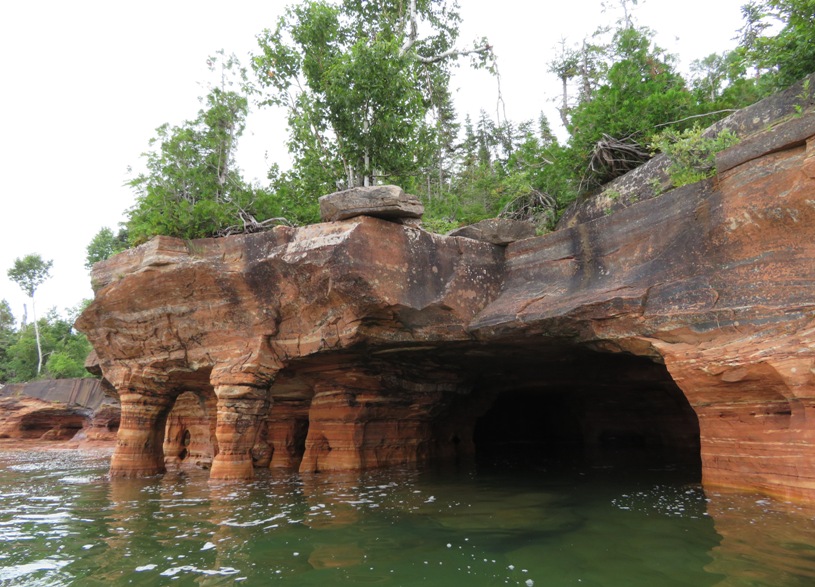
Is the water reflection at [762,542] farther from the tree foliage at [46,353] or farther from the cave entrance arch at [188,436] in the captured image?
the tree foliage at [46,353]

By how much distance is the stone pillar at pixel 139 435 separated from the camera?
1350 centimetres

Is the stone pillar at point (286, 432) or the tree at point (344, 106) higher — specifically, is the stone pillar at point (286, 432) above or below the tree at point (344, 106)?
below

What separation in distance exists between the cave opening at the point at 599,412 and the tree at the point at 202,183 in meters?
7.68

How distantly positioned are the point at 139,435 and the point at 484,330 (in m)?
9.43

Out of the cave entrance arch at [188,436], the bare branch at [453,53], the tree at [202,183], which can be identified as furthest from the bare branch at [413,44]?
the cave entrance arch at [188,436]

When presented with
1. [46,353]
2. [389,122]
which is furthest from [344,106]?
[46,353]

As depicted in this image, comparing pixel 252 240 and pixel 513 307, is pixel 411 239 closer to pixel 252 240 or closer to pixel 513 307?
pixel 513 307

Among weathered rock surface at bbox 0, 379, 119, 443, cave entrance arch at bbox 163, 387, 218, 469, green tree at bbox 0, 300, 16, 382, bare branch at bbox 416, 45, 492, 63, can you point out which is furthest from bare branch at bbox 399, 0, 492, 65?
green tree at bbox 0, 300, 16, 382

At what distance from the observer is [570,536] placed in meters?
5.91

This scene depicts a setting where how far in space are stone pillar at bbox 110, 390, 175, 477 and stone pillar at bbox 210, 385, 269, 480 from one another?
305cm

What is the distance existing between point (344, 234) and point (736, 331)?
656 cm

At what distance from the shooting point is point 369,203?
33.9ft

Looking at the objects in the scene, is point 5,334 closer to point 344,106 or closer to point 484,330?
point 344,106

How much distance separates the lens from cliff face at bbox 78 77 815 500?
7293 mm
